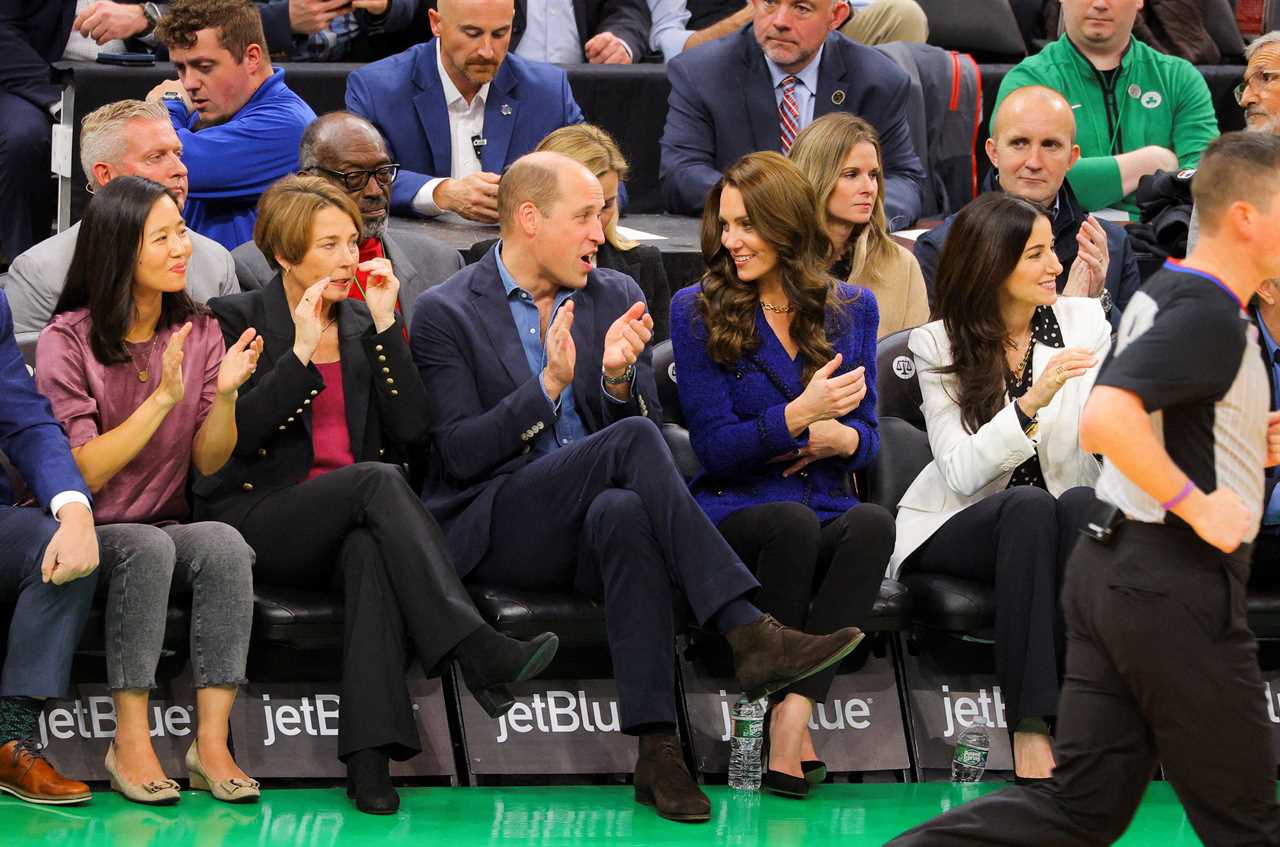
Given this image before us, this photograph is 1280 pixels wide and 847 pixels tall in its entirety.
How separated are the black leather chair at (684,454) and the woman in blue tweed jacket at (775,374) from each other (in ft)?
0.34

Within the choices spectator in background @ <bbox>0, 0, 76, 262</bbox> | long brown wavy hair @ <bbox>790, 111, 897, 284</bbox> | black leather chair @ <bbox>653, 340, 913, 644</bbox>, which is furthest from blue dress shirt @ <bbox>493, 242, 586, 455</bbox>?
spectator in background @ <bbox>0, 0, 76, 262</bbox>

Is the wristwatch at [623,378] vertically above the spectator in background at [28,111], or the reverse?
the wristwatch at [623,378]

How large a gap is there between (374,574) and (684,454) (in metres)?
0.98

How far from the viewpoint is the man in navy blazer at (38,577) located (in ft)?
13.9

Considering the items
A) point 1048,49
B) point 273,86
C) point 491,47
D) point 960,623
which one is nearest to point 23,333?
point 273,86

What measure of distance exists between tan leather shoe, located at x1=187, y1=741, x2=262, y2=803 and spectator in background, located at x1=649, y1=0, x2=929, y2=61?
4030 millimetres

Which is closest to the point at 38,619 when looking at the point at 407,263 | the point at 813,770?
the point at 407,263

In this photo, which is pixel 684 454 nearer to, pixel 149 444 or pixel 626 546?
pixel 626 546

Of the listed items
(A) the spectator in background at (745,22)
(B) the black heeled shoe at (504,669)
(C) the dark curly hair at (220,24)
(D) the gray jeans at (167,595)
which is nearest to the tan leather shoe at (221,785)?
(D) the gray jeans at (167,595)

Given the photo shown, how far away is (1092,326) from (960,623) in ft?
3.12

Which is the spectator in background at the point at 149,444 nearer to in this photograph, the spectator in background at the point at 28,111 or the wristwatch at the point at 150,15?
the spectator in background at the point at 28,111

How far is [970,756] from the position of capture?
190 inches

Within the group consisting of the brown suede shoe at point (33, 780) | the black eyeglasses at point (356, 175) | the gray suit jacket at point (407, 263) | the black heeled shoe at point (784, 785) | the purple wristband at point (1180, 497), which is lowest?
the black heeled shoe at point (784, 785)

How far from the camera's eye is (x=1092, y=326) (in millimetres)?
5148
